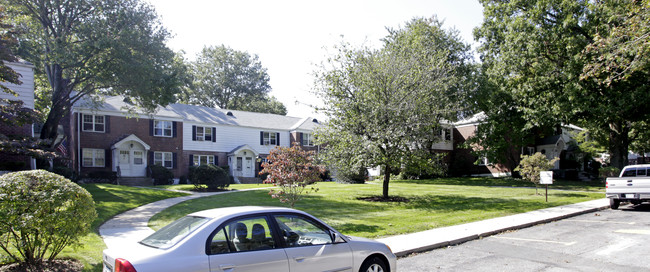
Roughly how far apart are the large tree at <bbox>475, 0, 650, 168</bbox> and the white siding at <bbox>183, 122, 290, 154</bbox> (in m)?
21.6

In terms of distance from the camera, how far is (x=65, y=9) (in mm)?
22047

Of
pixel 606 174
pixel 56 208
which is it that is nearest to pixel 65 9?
pixel 56 208

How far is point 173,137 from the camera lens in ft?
109

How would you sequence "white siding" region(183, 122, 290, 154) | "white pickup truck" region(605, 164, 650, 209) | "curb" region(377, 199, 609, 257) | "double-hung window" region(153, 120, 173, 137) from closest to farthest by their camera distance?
1. "curb" region(377, 199, 609, 257)
2. "white pickup truck" region(605, 164, 650, 209)
3. "double-hung window" region(153, 120, 173, 137)
4. "white siding" region(183, 122, 290, 154)

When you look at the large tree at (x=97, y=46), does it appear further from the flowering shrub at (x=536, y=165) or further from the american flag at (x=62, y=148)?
the flowering shrub at (x=536, y=165)

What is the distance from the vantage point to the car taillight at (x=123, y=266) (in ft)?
13.5

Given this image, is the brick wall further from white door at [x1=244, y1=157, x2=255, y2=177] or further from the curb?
the curb

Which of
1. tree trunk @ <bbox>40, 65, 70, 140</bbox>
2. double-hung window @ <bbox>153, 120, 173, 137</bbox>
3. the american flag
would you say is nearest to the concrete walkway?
tree trunk @ <bbox>40, 65, 70, 140</bbox>

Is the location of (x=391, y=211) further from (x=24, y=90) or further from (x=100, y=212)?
(x=24, y=90)

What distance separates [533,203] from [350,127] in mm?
8348

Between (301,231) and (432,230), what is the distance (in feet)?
21.2

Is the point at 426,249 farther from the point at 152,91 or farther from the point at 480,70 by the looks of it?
the point at 480,70

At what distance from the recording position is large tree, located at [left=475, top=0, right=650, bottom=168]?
23.1 meters

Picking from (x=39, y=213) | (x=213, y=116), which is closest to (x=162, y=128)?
(x=213, y=116)
